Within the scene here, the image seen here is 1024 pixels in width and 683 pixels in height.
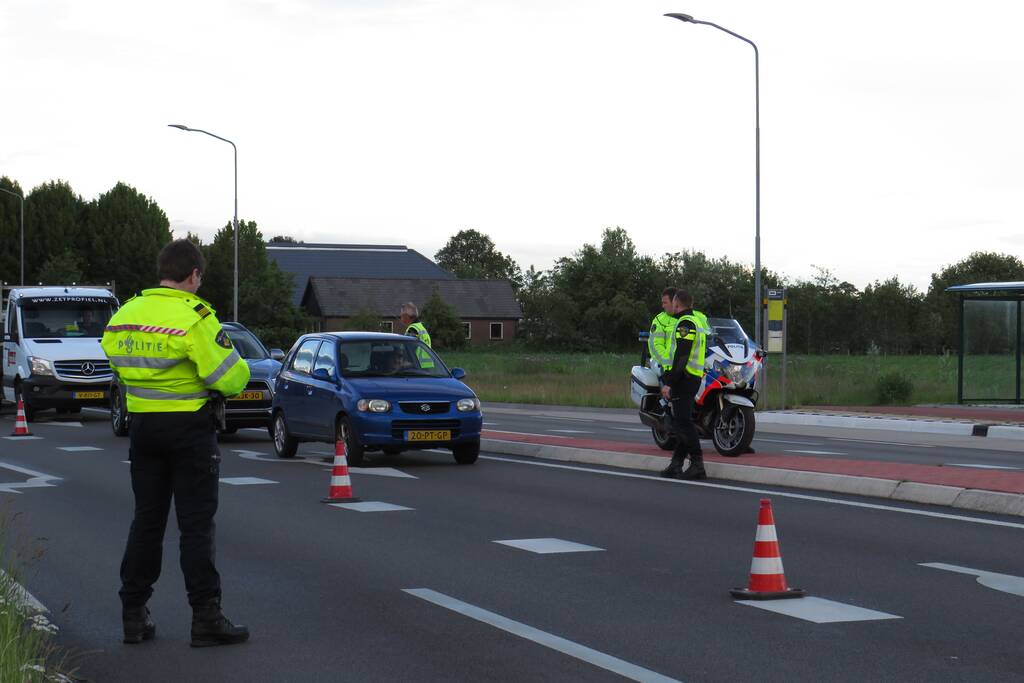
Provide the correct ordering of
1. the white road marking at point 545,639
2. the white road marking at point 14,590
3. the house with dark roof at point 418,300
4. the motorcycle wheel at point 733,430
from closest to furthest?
1. the white road marking at point 545,639
2. the white road marking at point 14,590
3. the motorcycle wheel at point 733,430
4. the house with dark roof at point 418,300

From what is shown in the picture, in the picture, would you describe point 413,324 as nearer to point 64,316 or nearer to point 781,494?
point 781,494

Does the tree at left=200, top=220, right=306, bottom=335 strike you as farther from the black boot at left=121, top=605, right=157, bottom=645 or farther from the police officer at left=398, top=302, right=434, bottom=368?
the black boot at left=121, top=605, right=157, bottom=645

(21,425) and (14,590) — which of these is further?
(21,425)

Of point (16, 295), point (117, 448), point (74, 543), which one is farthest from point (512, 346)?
point (74, 543)

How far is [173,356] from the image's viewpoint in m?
6.66

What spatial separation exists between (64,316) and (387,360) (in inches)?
520

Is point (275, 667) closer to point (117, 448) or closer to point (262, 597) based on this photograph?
point (262, 597)

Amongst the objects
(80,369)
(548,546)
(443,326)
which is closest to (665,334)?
(548,546)

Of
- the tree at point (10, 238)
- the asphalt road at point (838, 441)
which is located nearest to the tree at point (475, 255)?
the tree at point (10, 238)

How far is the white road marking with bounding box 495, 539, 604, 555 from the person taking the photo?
9.76 metres

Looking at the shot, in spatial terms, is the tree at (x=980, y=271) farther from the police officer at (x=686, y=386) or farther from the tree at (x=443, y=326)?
the police officer at (x=686, y=386)

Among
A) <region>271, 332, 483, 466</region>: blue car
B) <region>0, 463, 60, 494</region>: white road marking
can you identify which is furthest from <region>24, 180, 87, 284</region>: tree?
<region>0, 463, 60, 494</region>: white road marking

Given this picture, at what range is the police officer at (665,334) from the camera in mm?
14812

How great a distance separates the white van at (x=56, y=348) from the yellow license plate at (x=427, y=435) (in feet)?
37.2
